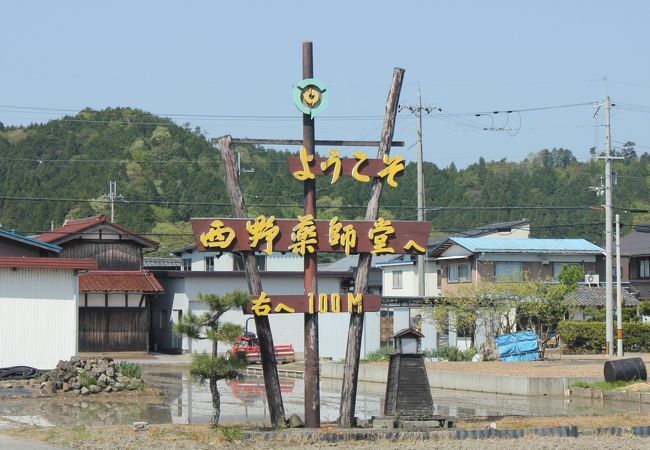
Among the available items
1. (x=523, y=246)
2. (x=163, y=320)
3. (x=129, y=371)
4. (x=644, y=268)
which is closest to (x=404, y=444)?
(x=129, y=371)

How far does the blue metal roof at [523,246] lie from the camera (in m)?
53.2

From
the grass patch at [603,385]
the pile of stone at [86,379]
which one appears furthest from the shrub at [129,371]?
the grass patch at [603,385]

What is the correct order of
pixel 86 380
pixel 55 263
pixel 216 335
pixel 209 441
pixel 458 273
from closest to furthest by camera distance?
pixel 209 441, pixel 216 335, pixel 86 380, pixel 55 263, pixel 458 273

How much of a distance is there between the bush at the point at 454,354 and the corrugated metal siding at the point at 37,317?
14.5 meters

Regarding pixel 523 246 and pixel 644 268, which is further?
pixel 644 268

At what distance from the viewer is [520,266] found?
5375cm

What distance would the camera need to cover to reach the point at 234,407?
2516 cm

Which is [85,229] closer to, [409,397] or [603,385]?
[603,385]

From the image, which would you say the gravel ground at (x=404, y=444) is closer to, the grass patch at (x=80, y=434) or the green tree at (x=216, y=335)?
the grass patch at (x=80, y=434)

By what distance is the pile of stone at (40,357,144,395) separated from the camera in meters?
27.3

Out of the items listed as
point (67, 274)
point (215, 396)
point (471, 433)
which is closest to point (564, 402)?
point (471, 433)

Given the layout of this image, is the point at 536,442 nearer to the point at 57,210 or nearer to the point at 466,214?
the point at 57,210

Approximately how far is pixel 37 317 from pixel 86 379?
5.49 metres

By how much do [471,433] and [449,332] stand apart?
90.0ft
